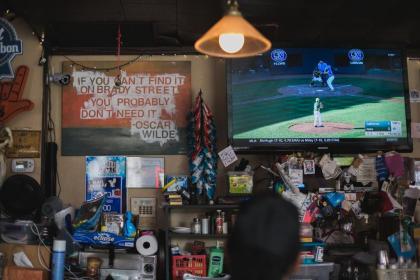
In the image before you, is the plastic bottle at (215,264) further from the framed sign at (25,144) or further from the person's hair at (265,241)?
the person's hair at (265,241)

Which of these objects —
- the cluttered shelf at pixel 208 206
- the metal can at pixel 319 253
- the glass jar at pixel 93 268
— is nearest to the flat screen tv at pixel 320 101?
the cluttered shelf at pixel 208 206

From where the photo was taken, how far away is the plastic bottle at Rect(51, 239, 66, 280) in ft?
13.6

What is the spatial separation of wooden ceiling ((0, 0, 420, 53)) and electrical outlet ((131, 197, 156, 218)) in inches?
57.1

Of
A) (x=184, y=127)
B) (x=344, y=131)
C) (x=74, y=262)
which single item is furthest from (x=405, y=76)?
(x=74, y=262)

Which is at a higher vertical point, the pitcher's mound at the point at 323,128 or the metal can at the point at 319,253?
the pitcher's mound at the point at 323,128

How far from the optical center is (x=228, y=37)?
3.25m

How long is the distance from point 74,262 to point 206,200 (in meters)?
1.24

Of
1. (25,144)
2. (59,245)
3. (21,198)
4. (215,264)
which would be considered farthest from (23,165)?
(215,264)

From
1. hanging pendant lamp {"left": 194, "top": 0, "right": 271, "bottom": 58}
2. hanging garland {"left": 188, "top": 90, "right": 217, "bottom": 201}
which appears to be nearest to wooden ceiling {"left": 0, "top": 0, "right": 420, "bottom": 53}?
hanging garland {"left": 188, "top": 90, "right": 217, "bottom": 201}

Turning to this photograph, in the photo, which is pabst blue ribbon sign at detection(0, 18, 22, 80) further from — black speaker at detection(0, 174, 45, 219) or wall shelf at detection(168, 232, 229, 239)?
wall shelf at detection(168, 232, 229, 239)

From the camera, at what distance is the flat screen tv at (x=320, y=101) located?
468 centimetres

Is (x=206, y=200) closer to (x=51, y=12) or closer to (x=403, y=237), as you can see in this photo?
(x=403, y=237)

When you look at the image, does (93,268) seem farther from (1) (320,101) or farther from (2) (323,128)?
(1) (320,101)

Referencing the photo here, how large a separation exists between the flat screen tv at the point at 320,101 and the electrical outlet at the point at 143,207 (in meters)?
1.00
